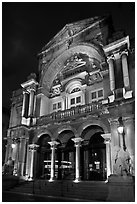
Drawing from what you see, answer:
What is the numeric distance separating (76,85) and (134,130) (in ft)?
28.9

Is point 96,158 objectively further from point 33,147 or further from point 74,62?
point 74,62

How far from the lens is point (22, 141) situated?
18.5 m

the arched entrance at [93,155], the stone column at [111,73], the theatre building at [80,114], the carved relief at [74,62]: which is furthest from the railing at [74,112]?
the carved relief at [74,62]

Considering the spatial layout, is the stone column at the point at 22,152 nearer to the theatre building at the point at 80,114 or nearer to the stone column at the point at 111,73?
the theatre building at the point at 80,114

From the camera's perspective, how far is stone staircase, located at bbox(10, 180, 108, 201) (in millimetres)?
11042

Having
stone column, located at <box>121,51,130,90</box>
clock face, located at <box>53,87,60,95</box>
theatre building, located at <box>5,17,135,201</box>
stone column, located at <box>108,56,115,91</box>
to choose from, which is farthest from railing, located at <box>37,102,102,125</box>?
clock face, located at <box>53,87,60,95</box>

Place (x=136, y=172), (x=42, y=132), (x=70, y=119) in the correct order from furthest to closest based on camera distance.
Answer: (x=42, y=132) < (x=70, y=119) < (x=136, y=172)

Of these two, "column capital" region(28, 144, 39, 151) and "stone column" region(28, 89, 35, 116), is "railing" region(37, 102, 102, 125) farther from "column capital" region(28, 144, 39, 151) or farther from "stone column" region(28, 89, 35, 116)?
Answer: "column capital" region(28, 144, 39, 151)

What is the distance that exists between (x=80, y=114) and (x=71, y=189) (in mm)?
5825

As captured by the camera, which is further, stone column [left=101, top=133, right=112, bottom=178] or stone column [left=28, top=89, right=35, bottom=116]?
stone column [left=28, top=89, right=35, bottom=116]

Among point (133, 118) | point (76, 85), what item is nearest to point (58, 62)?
point (76, 85)

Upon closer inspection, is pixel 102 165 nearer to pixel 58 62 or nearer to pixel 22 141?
pixel 22 141

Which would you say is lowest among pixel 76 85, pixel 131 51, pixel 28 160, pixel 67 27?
pixel 28 160

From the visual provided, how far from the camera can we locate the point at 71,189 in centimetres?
1245
